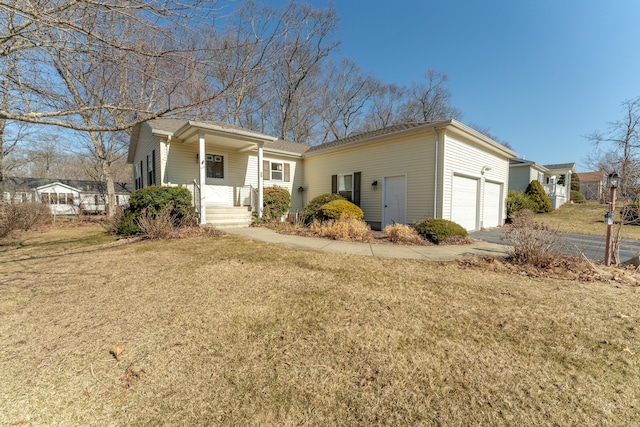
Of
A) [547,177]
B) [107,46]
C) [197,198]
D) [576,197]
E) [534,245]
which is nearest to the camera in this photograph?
[107,46]

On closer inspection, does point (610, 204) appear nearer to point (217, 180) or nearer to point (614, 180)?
point (614, 180)

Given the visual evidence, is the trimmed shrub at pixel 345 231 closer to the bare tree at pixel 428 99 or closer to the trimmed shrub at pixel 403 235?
the trimmed shrub at pixel 403 235

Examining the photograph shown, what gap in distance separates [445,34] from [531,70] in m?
4.94

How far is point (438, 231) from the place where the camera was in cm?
766

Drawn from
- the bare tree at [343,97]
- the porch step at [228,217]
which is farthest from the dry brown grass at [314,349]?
the bare tree at [343,97]

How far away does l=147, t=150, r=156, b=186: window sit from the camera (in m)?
11.2

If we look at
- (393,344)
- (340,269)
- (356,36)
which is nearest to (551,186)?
(356,36)

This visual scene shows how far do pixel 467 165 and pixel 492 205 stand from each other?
368cm

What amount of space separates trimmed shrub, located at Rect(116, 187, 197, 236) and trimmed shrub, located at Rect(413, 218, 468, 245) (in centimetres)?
776

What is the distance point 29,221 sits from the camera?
10.0 meters

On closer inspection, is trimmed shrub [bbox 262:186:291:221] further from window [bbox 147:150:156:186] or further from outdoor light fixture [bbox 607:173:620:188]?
outdoor light fixture [bbox 607:173:620:188]

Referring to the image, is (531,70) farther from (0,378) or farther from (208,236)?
(0,378)

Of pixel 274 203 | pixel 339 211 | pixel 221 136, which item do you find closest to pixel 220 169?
pixel 221 136

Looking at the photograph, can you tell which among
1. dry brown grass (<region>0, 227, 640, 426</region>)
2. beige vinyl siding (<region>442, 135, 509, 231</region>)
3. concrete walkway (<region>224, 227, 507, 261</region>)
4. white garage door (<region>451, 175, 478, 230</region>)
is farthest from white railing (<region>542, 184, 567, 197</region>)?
dry brown grass (<region>0, 227, 640, 426</region>)
